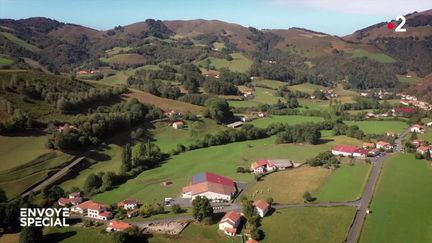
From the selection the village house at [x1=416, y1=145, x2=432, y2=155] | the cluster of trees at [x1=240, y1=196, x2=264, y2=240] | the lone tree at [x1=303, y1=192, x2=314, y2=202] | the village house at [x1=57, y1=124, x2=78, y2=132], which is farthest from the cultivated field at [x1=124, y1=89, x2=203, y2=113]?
the cluster of trees at [x1=240, y1=196, x2=264, y2=240]

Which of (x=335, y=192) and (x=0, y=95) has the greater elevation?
(x=0, y=95)

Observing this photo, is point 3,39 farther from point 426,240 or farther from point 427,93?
point 426,240

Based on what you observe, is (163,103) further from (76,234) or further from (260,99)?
(76,234)

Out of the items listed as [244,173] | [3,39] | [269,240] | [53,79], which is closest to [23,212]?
[269,240]

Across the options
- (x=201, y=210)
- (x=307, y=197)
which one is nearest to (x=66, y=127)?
(x=201, y=210)

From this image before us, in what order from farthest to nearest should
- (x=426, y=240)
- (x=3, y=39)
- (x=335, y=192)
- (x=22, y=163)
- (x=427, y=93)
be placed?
(x=3, y=39), (x=427, y=93), (x=22, y=163), (x=335, y=192), (x=426, y=240)

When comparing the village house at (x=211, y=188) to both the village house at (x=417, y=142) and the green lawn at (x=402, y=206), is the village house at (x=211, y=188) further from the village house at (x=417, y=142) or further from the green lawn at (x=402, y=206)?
the village house at (x=417, y=142)

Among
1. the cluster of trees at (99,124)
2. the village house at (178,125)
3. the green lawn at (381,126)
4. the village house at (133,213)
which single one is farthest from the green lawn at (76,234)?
the green lawn at (381,126)
